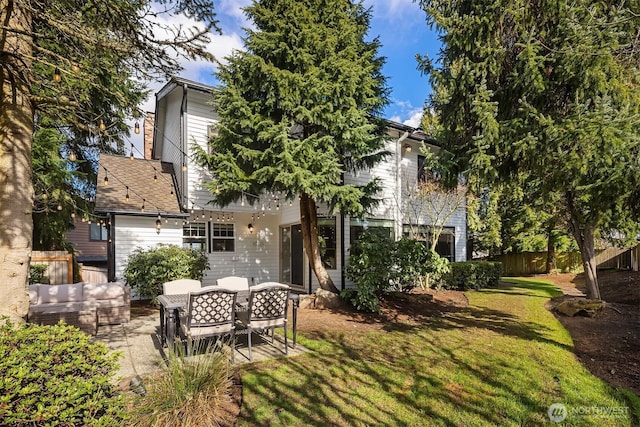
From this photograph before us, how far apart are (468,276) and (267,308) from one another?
36.4 ft

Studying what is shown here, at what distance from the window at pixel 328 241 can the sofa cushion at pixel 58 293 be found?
6.91m

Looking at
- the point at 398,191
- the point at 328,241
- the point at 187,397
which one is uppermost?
the point at 398,191

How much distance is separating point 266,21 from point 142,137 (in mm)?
10868

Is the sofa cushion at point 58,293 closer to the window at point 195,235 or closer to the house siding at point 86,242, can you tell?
the window at point 195,235

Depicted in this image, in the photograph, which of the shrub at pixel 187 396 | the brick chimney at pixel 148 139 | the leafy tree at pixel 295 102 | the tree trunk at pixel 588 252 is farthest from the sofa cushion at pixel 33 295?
the tree trunk at pixel 588 252

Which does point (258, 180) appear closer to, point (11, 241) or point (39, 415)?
point (11, 241)

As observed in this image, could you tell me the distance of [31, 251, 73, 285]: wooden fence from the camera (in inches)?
420

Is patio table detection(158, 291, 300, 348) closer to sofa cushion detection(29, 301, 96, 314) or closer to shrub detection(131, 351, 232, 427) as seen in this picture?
shrub detection(131, 351, 232, 427)

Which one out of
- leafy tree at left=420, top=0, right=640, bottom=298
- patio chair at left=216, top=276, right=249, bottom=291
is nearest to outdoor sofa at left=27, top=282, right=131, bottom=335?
patio chair at left=216, top=276, right=249, bottom=291

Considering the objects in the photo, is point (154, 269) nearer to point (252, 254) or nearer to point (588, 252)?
point (252, 254)

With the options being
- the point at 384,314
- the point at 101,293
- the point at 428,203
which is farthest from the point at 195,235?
the point at 428,203

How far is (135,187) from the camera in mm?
11336

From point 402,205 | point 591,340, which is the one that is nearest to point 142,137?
point 402,205

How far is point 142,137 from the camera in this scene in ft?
53.5
